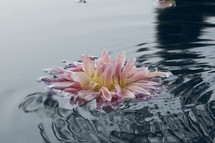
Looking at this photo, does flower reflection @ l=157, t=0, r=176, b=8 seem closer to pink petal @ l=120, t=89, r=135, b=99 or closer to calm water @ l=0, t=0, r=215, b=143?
calm water @ l=0, t=0, r=215, b=143

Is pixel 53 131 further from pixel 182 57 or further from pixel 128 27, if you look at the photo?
pixel 128 27

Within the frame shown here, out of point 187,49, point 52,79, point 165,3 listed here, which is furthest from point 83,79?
point 165,3

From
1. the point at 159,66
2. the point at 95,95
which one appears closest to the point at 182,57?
the point at 159,66

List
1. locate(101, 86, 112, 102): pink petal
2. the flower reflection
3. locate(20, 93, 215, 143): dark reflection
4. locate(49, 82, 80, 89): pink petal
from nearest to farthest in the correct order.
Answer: locate(20, 93, 215, 143): dark reflection
locate(101, 86, 112, 102): pink petal
locate(49, 82, 80, 89): pink petal
the flower reflection

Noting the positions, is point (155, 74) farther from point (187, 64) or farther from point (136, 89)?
point (187, 64)

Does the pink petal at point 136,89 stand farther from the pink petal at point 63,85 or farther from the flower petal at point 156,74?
the pink petal at point 63,85

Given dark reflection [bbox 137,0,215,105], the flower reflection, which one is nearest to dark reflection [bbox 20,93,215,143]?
dark reflection [bbox 137,0,215,105]

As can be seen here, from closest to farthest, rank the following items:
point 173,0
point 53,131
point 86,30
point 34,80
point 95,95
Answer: point 53,131, point 95,95, point 34,80, point 86,30, point 173,0
